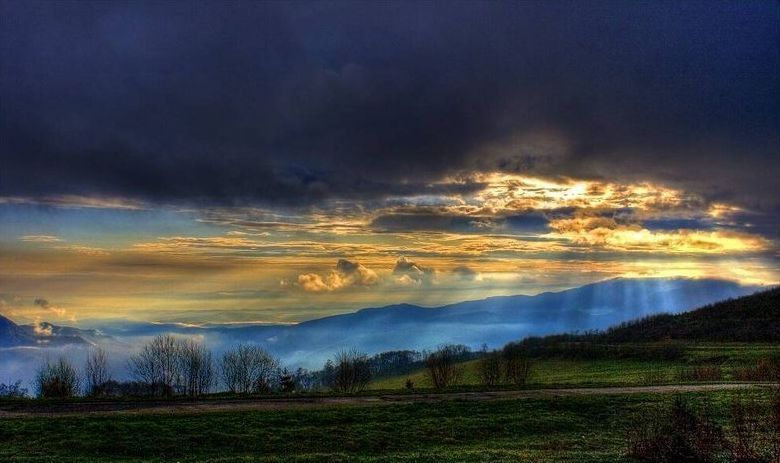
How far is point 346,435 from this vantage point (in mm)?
33188

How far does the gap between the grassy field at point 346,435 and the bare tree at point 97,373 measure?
18.2 meters

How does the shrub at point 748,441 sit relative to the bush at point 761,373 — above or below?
below

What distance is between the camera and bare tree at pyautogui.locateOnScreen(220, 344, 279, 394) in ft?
180

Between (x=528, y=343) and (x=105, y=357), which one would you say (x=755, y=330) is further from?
(x=105, y=357)

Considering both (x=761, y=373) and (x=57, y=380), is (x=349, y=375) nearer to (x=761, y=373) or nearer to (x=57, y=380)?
(x=57, y=380)

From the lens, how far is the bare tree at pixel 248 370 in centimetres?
5476

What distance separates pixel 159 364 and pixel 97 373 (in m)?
5.90

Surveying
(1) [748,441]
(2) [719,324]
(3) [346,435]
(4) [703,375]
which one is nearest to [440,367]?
(4) [703,375]

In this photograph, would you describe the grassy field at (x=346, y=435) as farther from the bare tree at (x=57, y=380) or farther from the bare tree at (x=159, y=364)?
the bare tree at (x=159, y=364)

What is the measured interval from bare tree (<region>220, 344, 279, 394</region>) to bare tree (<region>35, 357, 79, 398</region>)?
44.0ft

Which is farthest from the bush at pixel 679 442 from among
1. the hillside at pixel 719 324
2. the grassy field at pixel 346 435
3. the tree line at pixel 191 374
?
the hillside at pixel 719 324

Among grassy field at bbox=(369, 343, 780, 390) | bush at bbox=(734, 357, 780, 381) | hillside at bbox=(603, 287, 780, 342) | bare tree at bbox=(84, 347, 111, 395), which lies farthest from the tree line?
hillside at bbox=(603, 287, 780, 342)

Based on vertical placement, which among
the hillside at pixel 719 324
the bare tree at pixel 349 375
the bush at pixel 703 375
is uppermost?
the hillside at pixel 719 324

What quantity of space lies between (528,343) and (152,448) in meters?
135
